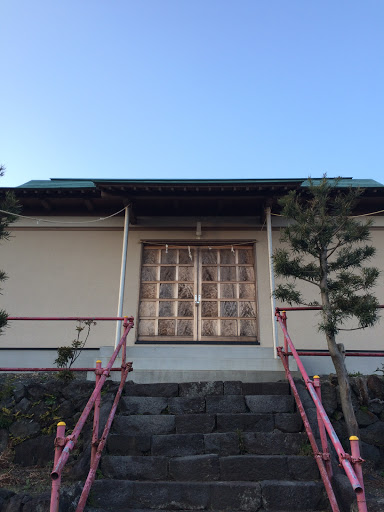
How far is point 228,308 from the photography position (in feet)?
25.1

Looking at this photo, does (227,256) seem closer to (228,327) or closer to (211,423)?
(228,327)

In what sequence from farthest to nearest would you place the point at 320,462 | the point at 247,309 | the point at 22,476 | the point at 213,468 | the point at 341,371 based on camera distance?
the point at 247,309 < the point at 341,371 < the point at 22,476 < the point at 213,468 < the point at 320,462

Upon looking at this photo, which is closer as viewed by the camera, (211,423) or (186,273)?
(211,423)

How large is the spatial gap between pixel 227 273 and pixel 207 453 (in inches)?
164

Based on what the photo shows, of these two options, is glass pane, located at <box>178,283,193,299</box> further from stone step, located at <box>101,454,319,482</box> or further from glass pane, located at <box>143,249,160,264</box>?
stone step, located at <box>101,454,319,482</box>

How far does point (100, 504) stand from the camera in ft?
11.7

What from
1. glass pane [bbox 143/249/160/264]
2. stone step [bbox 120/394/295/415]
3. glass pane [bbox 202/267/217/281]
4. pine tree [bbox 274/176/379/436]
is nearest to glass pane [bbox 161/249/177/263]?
glass pane [bbox 143/249/160/264]

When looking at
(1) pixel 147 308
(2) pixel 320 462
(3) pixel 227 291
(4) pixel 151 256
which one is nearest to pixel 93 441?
(2) pixel 320 462

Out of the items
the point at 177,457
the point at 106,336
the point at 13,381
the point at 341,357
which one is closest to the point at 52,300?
the point at 106,336

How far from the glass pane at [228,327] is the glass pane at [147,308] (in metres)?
1.37

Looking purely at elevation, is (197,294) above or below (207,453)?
above

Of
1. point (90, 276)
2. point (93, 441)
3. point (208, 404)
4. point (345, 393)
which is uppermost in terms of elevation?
point (90, 276)

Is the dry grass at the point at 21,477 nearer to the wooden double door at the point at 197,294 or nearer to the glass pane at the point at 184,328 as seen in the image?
the wooden double door at the point at 197,294

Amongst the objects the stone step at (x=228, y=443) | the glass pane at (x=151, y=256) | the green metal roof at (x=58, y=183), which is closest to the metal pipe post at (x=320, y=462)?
the stone step at (x=228, y=443)
